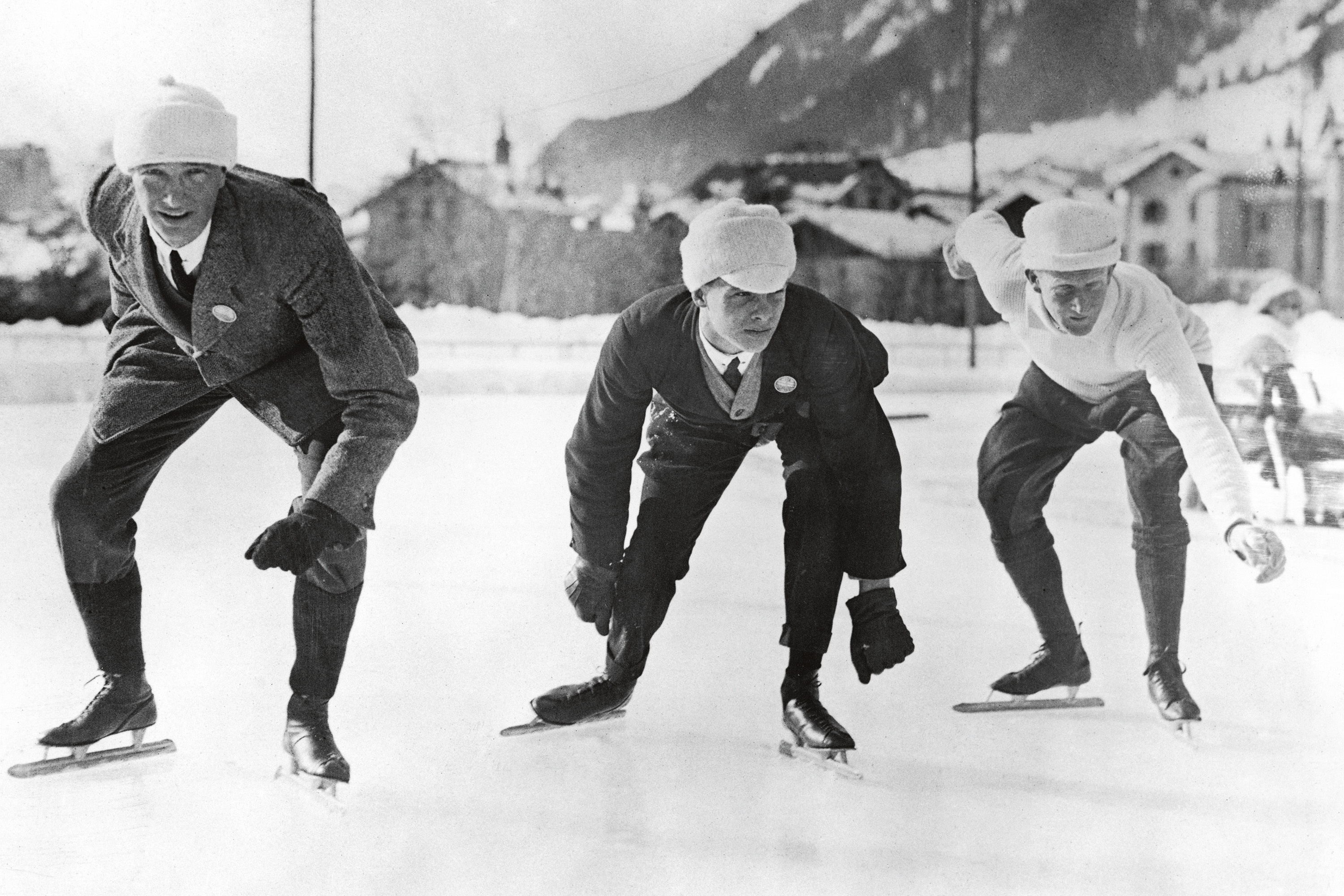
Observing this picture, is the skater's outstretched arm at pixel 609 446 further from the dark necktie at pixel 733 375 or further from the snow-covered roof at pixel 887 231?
the snow-covered roof at pixel 887 231

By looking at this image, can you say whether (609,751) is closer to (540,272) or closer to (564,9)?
(540,272)

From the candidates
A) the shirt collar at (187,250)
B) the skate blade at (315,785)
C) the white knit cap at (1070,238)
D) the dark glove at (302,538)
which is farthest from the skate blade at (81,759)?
the white knit cap at (1070,238)

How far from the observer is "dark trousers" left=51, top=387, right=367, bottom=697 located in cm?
277

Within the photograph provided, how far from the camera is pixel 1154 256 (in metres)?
3.08

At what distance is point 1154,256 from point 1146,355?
0.26m

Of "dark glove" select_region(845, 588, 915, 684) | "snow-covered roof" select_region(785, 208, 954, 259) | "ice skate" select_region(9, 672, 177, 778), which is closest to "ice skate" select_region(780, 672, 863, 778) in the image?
"dark glove" select_region(845, 588, 915, 684)

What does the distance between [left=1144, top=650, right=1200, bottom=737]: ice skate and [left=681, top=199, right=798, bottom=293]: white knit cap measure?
126 cm

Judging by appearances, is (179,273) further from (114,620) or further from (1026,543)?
(1026,543)

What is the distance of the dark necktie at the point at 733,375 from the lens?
2820 mm

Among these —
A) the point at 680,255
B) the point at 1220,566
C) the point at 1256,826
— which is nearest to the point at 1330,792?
the point at 1256,826

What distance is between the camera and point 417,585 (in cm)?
306

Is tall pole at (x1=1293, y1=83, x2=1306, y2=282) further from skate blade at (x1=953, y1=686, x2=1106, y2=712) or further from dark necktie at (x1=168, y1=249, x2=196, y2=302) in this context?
dark necktie at (x1=168, y1=249, x2=196, y2=302)

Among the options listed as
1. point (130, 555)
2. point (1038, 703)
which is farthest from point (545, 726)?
point (1038, 703)

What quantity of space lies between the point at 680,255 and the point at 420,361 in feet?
2.22
